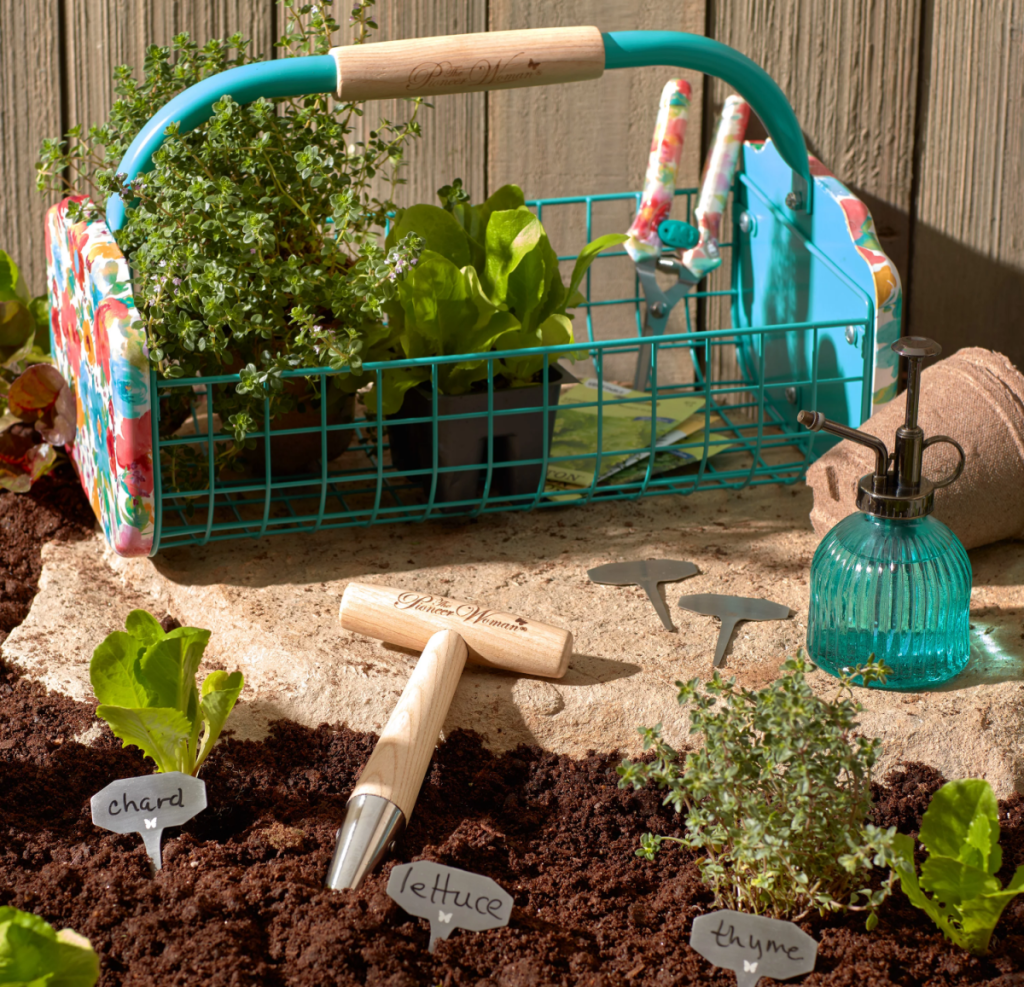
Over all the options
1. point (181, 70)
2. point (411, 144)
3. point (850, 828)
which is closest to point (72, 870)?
point (850, 828)

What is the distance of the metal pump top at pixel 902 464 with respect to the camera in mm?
1110

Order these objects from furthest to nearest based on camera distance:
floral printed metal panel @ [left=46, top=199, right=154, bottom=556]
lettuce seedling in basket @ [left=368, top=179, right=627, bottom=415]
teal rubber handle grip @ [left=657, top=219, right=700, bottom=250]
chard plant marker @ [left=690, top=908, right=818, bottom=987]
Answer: teal rubber handle grip @ [left=657, top=219, right=700, bottom=250], lettuce seedling in basket @ [left=368, top=179, right=627, bottom=415], floral printed metal panel @ [left=46, top=199, right=154, bottom=556], chard plant marker @ [left=690, top=908, right=818, bottom=987]

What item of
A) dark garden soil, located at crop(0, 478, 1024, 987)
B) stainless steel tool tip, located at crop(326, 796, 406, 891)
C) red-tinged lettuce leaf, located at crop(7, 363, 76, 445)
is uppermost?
red-tinged lettuce leaf, located at crop(7, 363, 76, 445)

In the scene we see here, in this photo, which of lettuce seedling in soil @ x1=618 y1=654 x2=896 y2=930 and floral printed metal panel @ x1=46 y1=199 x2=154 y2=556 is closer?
lettuce seedling in soil @ x1=618 y1=654 x2=896 y2=930

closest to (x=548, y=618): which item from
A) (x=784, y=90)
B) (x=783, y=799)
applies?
(x=783, y=799)

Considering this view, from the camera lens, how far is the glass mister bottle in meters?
1.15

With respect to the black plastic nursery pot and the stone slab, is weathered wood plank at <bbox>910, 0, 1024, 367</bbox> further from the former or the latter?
the black plastic nursery pot

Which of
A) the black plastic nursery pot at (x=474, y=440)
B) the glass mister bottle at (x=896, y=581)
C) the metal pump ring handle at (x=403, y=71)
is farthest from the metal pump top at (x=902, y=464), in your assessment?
the metal pump ring handle at (x=403, y=71)

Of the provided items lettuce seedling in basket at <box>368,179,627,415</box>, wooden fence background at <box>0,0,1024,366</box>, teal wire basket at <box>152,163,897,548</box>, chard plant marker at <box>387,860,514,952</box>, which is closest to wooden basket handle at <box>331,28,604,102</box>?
lettuce seedling in basket at <box>368,179,627,415</box>

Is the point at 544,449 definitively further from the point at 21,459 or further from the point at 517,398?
the point at 21,459

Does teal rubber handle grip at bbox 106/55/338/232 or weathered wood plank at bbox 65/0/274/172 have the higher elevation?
weathered wood plank at bbox 65/0/274/172

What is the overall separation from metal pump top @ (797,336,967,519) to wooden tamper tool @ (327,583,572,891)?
0.33 metres

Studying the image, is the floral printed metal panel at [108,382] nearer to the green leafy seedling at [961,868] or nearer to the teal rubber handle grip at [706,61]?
the teal rubber handle grip at [706,61]

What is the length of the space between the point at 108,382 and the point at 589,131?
36.5 inches
